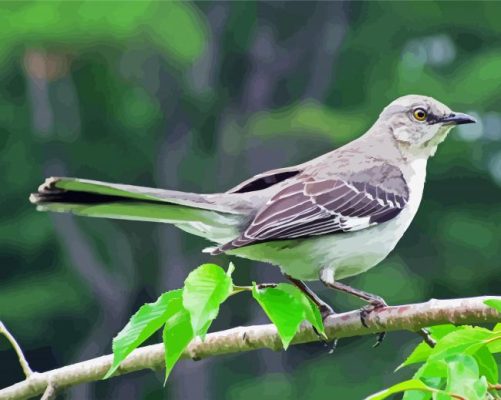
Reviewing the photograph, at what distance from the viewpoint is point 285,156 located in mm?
18375

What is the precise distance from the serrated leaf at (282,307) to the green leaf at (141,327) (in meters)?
0.17

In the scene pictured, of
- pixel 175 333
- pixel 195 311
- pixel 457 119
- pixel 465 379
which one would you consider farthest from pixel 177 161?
pixel 465 379

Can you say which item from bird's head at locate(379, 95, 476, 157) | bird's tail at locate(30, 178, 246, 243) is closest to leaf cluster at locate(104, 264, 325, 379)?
bird's tail at locate(30, 178, 246, 243)

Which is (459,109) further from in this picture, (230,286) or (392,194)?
(230,286)

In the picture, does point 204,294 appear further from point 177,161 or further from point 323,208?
point 177,161

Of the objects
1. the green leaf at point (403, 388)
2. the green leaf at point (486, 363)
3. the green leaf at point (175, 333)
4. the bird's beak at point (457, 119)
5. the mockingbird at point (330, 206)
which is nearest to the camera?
the green leaf at point (403, 388)

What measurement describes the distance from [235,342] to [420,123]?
1.79 m

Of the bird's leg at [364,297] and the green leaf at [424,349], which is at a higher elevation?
the green leaf at [424,349]

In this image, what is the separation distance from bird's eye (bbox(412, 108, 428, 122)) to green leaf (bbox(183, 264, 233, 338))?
2.00 m

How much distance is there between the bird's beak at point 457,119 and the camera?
14.3 ft

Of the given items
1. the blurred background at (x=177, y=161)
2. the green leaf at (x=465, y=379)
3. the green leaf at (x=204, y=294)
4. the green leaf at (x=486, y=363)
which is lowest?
the blurred background at (x=177, y=161)

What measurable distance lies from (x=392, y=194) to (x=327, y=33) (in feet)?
59.7

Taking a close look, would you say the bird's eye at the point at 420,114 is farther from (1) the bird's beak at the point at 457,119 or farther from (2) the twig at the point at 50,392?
(2) the twig at the point at 50,392

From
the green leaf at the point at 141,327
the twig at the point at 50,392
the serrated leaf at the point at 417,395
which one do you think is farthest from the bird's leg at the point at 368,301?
the twig at the point at 50,392
